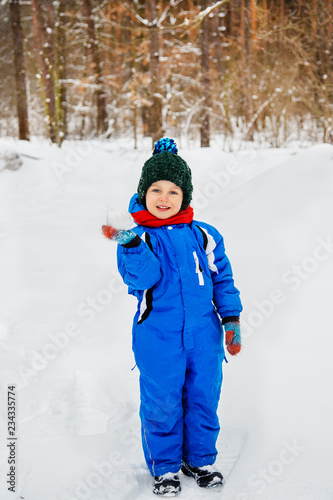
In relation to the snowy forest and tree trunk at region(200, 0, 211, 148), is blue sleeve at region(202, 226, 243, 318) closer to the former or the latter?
the snowy forest

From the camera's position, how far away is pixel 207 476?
182 centimetres

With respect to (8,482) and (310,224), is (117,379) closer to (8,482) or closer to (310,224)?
(8,482)

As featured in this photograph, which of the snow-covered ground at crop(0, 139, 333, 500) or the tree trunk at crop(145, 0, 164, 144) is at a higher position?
the tree trunk at crop(145, 0, 164, 144)

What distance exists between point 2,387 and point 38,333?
50 cm

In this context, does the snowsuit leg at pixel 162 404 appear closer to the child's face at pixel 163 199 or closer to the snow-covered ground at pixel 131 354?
the snow-covered ground at pixel 131 354

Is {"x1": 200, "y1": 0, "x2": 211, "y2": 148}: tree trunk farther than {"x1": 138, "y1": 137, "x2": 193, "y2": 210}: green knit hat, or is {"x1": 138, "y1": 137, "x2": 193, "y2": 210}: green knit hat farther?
{"x1": 200, "y1": 0, "x2": 211, "y2": 148}: tree trunk

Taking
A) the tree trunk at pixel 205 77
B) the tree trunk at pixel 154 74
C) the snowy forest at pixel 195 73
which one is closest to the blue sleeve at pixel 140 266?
the snowy forest at pixel 195 73

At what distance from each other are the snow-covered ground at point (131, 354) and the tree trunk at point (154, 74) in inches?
174

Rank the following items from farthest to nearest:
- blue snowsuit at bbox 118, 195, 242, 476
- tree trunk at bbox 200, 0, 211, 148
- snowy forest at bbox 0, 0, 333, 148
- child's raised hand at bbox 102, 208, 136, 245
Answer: tree trunk at bbox 200, 0, 211, 148
snowy forest at bbox 0, 0, 333, 148
blue snowsuit at bbox 118, 195, 242, 476
child's raised hand at bbox 102, 208, 136, 245

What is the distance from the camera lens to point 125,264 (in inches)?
65.2

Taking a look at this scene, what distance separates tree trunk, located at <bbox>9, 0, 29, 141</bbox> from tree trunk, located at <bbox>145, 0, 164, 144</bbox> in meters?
3.98

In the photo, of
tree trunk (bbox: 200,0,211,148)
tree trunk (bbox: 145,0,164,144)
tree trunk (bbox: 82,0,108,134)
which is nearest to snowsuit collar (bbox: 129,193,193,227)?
tree trunk (bbox: 145,0,164,144)

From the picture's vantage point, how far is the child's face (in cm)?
179

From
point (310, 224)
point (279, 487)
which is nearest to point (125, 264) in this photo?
point (279, 487)
